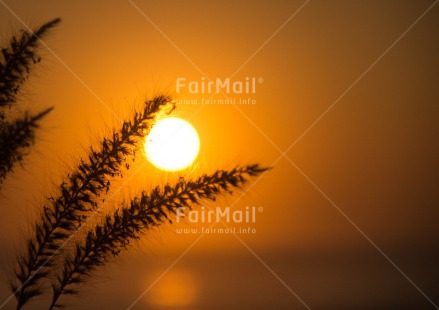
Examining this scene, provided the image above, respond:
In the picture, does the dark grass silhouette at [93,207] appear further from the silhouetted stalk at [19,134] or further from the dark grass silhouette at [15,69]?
the silhouetted stalk at [19,134]

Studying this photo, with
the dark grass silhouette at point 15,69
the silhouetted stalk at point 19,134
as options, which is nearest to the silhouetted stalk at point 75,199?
the dark grass silhouette at point 15,69

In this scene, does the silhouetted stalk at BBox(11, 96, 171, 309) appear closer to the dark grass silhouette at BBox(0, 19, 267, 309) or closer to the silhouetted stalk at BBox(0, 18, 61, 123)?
the dark grass silhouette at BBox(0, 19, 267, 309)

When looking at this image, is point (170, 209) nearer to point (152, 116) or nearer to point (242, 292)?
point (152, 116)

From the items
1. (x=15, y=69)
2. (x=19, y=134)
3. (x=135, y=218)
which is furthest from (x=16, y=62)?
(x=135, y=218)

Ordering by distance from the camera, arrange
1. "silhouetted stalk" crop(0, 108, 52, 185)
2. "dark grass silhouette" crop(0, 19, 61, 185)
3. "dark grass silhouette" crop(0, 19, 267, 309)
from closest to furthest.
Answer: "silhouetted stalk" crop(0, 108, 52, 185) → "dark grass silhouette" crop(0, 19, 61, 185) → "dark grass silhouette" crop(0, 19, 267, 309)

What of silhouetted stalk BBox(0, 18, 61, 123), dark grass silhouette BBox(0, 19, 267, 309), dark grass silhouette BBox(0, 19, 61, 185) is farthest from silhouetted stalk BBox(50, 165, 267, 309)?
silhouetted stalk BBox(0, 18, 61, 123)

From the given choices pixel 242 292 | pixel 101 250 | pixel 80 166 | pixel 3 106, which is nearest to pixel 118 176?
pixel 80 166
